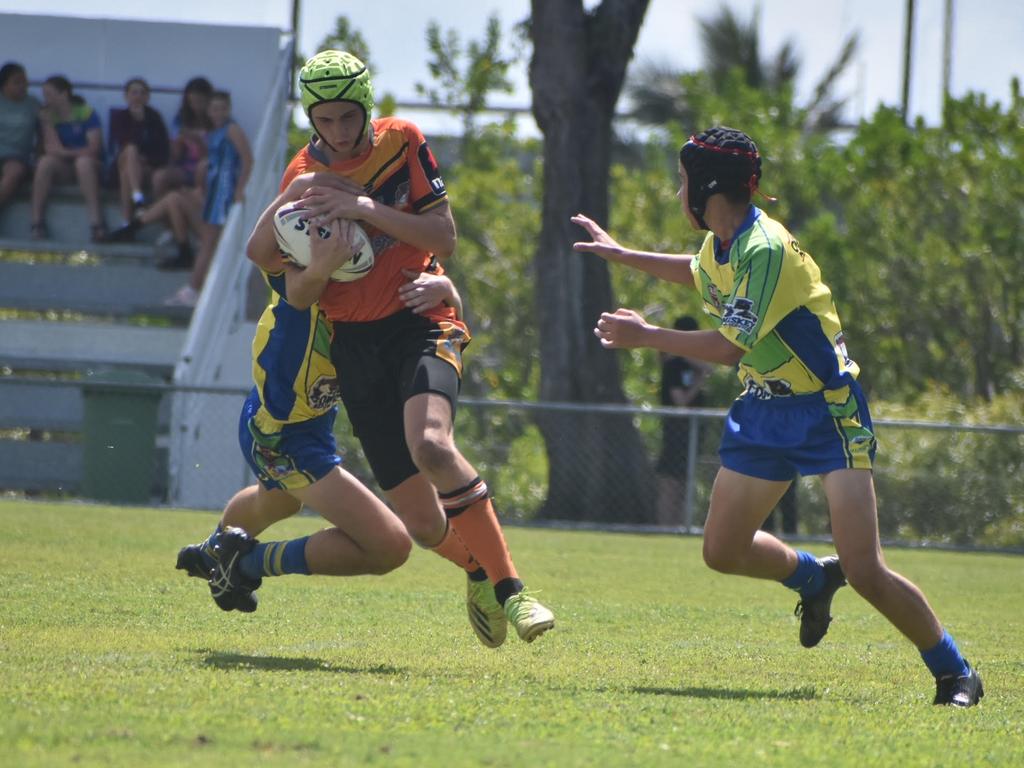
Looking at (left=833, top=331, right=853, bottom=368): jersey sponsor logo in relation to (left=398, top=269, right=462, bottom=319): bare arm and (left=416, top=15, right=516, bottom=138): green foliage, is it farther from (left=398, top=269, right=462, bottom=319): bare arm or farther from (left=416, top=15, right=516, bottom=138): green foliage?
(left=416, top=15, right=516, bottom=138): green foliage

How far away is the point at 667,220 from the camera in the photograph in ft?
87.9

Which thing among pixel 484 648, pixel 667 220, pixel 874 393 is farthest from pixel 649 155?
pixel 484 648

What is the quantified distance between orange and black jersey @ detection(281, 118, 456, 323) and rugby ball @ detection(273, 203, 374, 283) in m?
0.12

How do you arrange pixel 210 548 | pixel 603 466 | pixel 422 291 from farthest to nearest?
pixel 603 466 < pixel 210 548 < pixel 422 291

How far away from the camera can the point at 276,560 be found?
6223 millimetres

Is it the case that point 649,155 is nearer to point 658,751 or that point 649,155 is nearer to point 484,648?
point 484,648

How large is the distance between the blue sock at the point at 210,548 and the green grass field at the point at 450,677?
0.30m

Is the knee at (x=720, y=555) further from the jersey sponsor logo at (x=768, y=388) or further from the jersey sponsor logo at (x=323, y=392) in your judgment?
the jersey sponsor logo at (x=323, y=392)

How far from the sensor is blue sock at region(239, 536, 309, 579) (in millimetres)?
6211

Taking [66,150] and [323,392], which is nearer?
[323,392]

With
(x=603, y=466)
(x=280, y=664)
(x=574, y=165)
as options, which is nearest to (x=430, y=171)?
(x=280, y=664)

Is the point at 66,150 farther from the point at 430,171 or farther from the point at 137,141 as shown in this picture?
the point at 430,171

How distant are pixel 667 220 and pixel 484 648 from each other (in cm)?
2087

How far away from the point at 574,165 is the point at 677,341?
1252 centimetres
